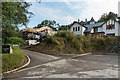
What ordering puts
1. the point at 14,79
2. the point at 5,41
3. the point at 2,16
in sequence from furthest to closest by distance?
the point at 5,41, the point at 2,16, the point at 14,79

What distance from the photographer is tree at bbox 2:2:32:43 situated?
5.69 metres

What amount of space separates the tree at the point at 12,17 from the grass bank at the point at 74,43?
6.72 meters

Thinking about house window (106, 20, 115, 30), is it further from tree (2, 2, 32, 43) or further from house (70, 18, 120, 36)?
tree (2, 2, 32, 43)

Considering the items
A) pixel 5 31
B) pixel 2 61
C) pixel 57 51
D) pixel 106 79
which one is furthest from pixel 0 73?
pixel 57 51

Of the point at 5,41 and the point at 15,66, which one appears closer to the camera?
the point at 15,66

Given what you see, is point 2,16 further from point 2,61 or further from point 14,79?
point 14,79

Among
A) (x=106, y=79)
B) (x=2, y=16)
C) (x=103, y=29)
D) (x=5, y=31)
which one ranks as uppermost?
(x=103, y=29)

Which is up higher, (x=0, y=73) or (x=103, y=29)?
(x=103, y=29)

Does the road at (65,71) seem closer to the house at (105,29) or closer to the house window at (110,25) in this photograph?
the house at (105,29)

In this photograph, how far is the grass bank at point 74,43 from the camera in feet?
43.7

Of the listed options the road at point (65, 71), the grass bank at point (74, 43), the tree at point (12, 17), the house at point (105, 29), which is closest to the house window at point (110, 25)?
the house at point (105, 29)

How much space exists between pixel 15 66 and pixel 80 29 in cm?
2467

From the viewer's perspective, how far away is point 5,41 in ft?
23.5

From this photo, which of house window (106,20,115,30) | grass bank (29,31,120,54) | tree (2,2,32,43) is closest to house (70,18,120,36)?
house window (106,20,115,30)
